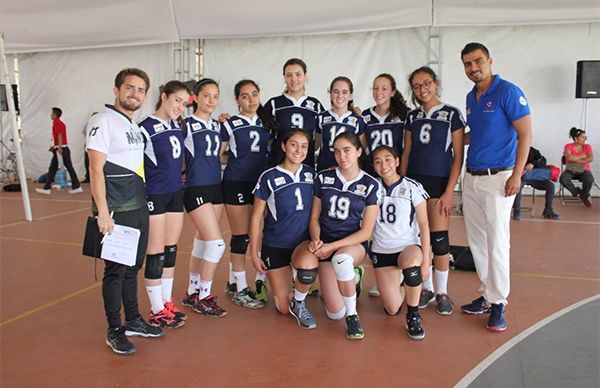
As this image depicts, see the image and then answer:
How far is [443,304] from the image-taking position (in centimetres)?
384

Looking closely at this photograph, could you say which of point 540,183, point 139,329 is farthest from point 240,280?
point 540,183

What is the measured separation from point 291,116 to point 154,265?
5.06ft

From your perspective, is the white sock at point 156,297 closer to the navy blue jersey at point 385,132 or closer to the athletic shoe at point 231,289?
the athletic shoe at point 231,289

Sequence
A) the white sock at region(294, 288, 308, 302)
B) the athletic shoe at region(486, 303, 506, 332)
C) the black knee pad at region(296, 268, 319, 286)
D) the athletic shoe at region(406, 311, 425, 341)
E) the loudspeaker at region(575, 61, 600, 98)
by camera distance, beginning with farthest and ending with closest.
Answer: the loudspeaker at region(575, 61, 600, 98)
the white sock at region(294, 288, 308, 302)
the black knee pad at region(296, 268, 319, 286)
the athletic shoe at region(486, 303, 506, 332)
the athletic shoe at region(406, 311, 425, 341)

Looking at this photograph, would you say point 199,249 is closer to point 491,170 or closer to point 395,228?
point 395,228

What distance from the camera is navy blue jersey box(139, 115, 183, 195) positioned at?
11.0 ft

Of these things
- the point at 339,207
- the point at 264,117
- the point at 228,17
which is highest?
the point at 228,17

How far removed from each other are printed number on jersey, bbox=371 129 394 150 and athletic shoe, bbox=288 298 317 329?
1.35 metres

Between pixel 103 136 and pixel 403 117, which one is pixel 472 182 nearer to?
pixel 403 117

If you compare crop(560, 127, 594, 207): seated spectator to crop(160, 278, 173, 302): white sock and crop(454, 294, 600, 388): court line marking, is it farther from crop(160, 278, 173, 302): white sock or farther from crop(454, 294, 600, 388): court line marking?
crop(160, 278, 173, 302): white sock

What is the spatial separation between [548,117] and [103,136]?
912 cm

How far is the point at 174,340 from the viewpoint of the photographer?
3357 millimetres

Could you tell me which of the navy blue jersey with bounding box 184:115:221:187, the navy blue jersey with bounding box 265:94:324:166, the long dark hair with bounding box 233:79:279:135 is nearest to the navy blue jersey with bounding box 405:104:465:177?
the navy blue jersey with bounding box 265:94:324:166

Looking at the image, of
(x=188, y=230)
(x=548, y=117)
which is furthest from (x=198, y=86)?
(x=548, y=117)
